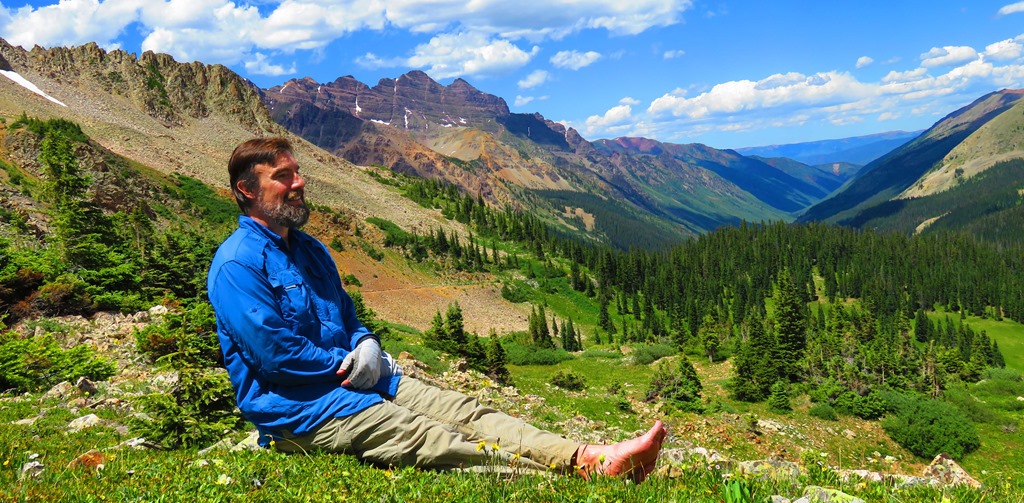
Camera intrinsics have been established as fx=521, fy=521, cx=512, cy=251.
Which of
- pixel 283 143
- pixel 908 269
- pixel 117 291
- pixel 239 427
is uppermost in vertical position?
pixel 283 143

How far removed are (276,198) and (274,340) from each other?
162 centimetres

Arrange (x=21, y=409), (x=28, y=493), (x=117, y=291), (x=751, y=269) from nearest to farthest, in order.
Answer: (x=28, y=493)
(x=21, y=409)
(x=117, y=291)
(x=751, y=269)

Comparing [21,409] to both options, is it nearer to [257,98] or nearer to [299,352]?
[299,352]

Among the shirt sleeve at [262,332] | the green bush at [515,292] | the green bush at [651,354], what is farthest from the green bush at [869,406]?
the green bush at [515,292]

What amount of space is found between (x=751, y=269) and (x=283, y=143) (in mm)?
153456

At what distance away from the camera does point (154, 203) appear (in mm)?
54906

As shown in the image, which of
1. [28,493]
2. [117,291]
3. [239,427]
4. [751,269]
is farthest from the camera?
[751,269]

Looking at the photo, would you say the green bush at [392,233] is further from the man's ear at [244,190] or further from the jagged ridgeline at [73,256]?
the man's ear at [244,190]

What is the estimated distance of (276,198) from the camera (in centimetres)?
559

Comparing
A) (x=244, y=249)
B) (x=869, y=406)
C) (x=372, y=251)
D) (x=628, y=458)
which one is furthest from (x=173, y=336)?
(x=372, y=251)

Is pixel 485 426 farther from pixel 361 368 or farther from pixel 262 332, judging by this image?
pixel 262 332

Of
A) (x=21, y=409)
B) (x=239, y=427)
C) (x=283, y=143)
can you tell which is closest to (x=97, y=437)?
(x=239, y=427)

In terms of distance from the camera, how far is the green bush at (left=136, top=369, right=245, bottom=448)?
7715 mm

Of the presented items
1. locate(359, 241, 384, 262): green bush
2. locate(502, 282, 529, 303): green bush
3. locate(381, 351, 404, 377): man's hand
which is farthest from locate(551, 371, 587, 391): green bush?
locate(502, 282, 529, 303): green bush
